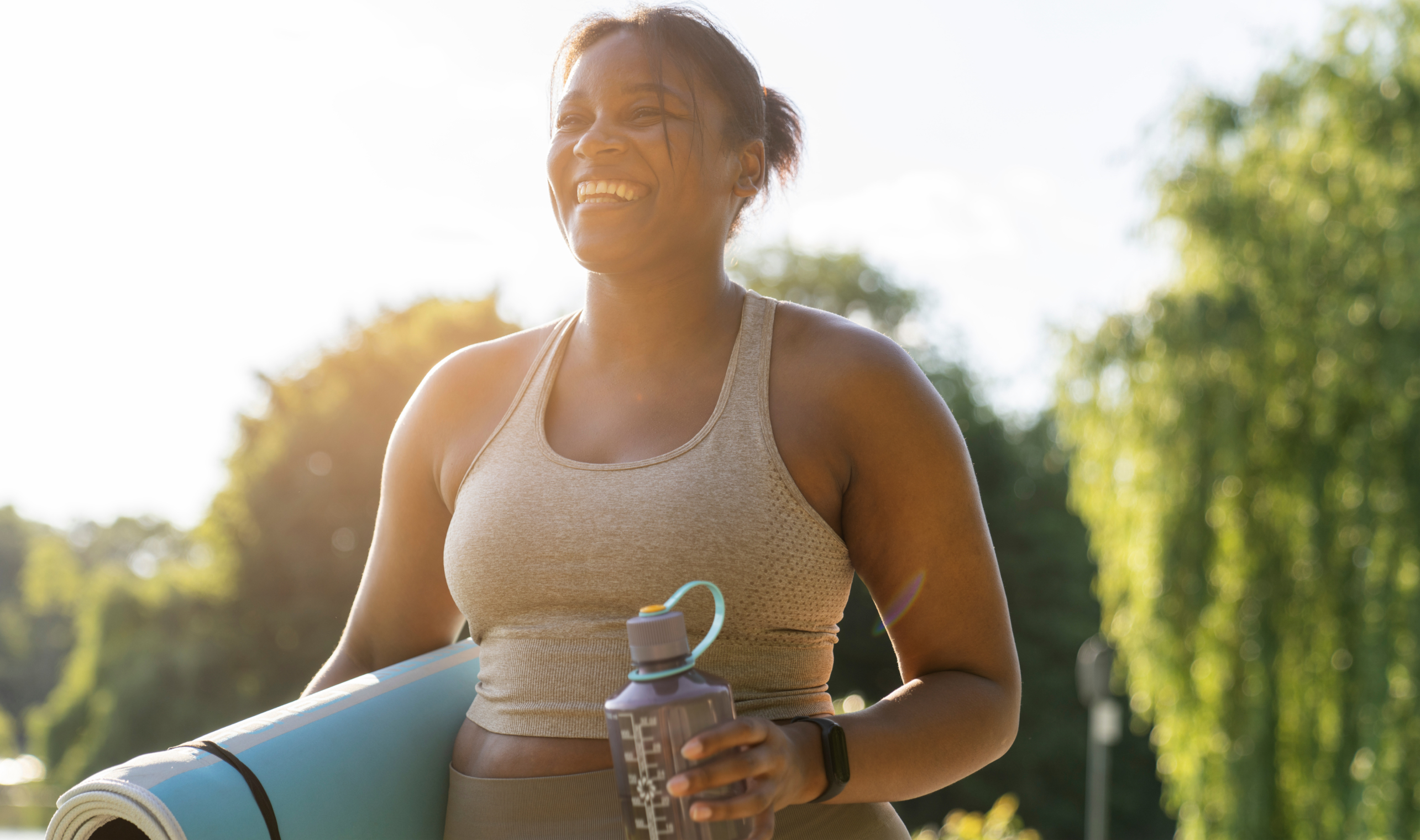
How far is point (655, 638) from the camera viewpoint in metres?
1.07

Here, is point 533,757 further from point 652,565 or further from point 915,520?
point 915,520

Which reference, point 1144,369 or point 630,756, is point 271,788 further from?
point 1144,369

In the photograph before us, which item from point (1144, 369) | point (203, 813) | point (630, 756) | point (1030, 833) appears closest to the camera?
point (630, 756)

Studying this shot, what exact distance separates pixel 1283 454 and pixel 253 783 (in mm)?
7877

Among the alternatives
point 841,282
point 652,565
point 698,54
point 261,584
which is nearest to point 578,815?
point 652,565

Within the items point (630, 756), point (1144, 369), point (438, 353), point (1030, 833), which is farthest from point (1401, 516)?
point (438, 353)

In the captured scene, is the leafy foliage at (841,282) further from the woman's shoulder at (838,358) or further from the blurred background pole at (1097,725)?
the woman's shoulder at (838,358)

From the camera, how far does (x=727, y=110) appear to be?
157cm

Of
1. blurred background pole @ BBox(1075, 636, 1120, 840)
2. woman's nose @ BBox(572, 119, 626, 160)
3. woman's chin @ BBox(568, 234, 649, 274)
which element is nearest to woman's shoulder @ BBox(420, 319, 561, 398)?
woman's chin @ BBox(568, 234, 649, 274)

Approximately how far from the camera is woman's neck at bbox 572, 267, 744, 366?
1545 millimetres

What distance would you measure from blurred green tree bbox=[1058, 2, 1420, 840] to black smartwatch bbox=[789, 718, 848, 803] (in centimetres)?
714

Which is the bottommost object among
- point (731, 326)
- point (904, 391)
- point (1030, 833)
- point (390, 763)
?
point (1030, 833)

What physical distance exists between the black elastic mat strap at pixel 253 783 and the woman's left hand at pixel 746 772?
604mm

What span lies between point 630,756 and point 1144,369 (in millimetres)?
7880
